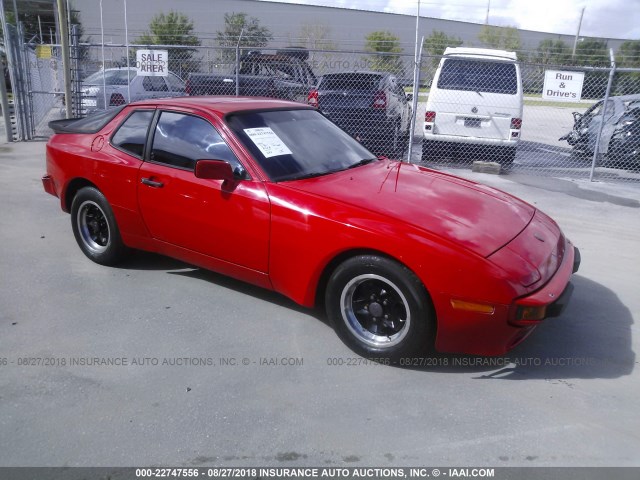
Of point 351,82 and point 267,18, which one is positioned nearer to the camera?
point 351,82

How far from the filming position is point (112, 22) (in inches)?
1206

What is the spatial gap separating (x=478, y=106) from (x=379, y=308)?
23.9 feet

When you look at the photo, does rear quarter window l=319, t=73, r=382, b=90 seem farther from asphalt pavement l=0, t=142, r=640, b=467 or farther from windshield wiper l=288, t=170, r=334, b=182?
windshield wiper l=288, t=170, r=334, b=182

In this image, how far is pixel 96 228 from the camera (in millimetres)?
4965

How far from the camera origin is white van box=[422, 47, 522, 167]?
380 inches

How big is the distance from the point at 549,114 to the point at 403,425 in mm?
24562

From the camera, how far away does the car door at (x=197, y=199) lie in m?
3.76

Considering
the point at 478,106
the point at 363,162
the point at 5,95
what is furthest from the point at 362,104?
the point at 5,95

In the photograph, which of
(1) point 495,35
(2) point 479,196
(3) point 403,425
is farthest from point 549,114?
(3) point 403,425

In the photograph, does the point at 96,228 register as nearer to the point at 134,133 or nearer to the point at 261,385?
the point at 134,133

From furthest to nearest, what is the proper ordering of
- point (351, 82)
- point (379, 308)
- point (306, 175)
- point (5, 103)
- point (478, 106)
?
point (5, 103)
point (351, 82)
point (478, 106)
point (306, 175)
point (379, 308)

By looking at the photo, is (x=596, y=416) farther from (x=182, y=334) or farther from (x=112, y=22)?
(x=112, y=22)

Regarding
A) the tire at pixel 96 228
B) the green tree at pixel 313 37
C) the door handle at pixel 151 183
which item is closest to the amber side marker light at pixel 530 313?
the door handle at pixel 151 183

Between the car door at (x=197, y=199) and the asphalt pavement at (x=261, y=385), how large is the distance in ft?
1.67
